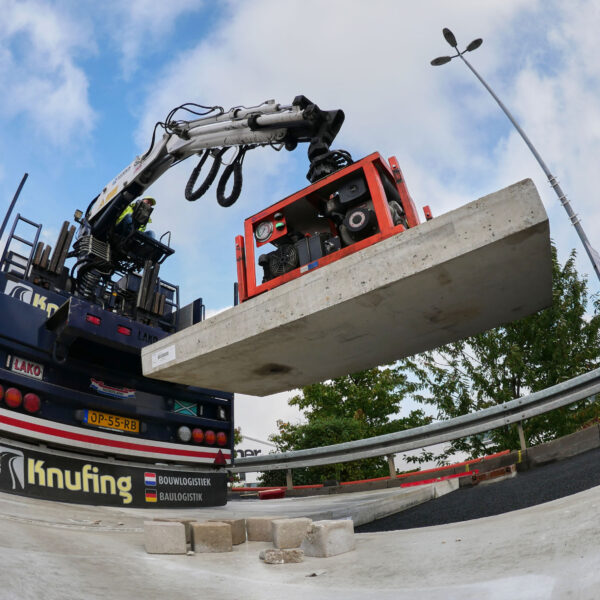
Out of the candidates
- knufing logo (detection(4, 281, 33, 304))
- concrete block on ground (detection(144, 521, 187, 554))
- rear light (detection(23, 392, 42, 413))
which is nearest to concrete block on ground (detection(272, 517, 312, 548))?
concrete block on ground (detection(144, 521, 187, 554))

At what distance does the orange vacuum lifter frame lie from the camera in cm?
453

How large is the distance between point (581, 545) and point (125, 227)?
308 inches

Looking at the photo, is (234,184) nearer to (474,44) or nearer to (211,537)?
(211,537)

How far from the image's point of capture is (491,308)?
4676mm

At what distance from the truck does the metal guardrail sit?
4.71 ft

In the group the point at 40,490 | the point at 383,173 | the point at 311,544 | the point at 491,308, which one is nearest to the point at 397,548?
the point at 311,544

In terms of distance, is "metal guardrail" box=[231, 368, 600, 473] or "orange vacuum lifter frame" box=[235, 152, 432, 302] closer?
"orange vacuum lifter frame" box=[235, 152, 432, 302]

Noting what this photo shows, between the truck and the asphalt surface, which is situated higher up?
the truck

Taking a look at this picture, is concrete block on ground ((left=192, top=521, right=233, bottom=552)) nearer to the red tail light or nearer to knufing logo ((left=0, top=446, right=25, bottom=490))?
knufing logo ((left=0, top=446, right=25, bottom=490))

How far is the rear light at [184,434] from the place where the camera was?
262 inches

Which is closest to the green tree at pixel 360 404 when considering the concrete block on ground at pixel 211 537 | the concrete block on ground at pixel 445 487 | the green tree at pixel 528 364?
the green tree at pixel 528 364

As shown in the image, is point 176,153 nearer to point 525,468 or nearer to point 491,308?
point 491,308

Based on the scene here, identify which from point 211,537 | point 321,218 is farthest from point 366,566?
point 321,218

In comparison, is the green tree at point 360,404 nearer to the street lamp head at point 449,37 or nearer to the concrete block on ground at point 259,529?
the street lamp head at point 449,37
